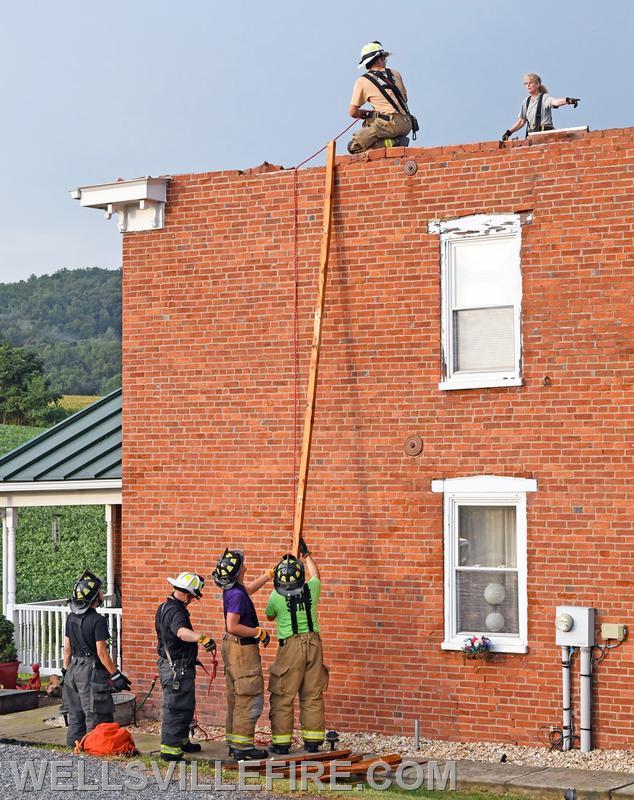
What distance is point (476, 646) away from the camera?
13.1 m

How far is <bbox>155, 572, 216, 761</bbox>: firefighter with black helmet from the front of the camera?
12.5 meters

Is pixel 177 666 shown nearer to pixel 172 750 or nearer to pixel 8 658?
pixel 172 750

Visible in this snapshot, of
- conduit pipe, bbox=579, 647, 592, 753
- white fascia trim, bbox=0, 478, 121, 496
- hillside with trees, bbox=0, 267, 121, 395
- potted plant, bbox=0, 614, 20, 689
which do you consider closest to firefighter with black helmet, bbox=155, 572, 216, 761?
conduit pipe, bbox=579, 647, 592, 753

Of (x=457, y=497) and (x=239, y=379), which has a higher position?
(x=239, y=379)

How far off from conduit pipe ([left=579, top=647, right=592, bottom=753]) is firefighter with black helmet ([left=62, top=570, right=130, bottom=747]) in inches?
174

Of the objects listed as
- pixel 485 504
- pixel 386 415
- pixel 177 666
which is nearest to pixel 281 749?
pixel 177 666

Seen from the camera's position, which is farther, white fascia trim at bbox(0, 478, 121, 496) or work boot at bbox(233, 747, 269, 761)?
white fascia trim at bbox(0, 478, 121, 496)

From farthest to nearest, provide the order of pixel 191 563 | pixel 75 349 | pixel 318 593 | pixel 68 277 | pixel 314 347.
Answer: pixel 68 277
pixel 75 349
pixel 191 563
pixel 314 347
pixel 318 593

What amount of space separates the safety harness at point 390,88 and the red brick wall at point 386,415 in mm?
749

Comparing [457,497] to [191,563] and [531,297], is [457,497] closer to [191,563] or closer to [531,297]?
[531,297]

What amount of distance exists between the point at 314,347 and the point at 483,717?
4131 millimetres

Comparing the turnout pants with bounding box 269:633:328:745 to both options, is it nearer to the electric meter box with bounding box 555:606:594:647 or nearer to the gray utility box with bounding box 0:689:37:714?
the electric meter box with bounding box 555:606:594:647

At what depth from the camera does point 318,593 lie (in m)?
12.9

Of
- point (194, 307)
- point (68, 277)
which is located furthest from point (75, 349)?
point (194, 307)
